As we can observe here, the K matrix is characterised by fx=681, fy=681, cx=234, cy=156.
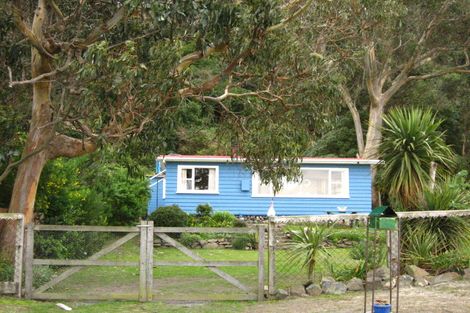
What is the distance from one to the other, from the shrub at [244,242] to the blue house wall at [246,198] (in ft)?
23.0

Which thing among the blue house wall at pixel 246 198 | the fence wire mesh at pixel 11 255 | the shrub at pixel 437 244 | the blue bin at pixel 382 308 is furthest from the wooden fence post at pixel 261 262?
the blue house wall at pixel 246 198

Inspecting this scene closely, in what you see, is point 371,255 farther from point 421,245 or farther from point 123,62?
point 123,62

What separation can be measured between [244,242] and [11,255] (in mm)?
9511

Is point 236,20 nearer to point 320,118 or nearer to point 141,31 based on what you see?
point 141,31

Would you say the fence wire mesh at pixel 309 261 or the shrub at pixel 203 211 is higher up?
the shrub at pixel 203 211

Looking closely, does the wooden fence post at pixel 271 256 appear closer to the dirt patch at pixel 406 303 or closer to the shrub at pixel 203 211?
the dirt patch at pixel 406 303

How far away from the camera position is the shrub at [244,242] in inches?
822

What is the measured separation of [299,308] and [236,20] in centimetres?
461

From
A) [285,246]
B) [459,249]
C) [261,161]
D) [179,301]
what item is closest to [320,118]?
[261,161]

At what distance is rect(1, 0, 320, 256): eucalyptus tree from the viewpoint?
33.9 ft

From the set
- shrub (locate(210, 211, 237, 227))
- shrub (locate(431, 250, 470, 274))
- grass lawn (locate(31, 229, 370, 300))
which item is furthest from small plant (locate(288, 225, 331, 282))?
shrub (locate(210, 211, 237, 227))

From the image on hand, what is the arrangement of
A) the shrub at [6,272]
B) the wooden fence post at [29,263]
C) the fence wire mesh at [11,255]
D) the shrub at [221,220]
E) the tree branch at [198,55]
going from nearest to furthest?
the fence wire mesh at [11,255] → the wooden fence post at [29,263] → the shrub at [6,272] → the tree branch at [198,55] → the shrub at [221,220]

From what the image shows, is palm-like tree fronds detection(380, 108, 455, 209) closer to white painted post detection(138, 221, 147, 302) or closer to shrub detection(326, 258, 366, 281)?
shrub detection(326, 258, 366, 281)

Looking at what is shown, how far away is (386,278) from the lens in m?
12.0
